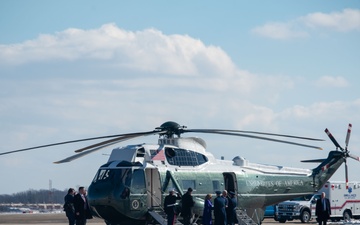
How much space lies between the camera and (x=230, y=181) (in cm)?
3412

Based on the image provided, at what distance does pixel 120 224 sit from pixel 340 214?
21658 millimetres

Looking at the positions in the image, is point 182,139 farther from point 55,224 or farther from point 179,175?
point 55,224

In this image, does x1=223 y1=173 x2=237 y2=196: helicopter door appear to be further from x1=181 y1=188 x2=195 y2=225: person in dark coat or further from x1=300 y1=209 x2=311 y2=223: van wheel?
x1=300 y1=209 x2=311 y2=223: van wheel

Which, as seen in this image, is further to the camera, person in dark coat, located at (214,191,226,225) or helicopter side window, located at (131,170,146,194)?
helicopter side window, located at (131,170,146,194)

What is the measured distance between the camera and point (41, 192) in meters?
189

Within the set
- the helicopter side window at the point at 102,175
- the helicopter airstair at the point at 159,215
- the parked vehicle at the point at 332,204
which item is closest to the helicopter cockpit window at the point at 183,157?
the helicopter airstair at the point at 159,215

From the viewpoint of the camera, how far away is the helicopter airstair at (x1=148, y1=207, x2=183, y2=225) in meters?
31.0

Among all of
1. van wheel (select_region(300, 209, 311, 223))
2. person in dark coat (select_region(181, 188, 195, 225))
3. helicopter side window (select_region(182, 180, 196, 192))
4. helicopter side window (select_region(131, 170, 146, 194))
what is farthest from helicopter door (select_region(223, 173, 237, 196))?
van wheel (select_region(300, 209, 311, 223))

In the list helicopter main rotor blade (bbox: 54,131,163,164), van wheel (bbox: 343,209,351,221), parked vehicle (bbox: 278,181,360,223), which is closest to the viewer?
helicopter main rotor blade (bbox: 54,131,163,164)

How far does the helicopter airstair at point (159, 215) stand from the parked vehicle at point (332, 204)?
17667 mm

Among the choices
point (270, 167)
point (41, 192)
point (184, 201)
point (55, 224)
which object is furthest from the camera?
point (41, 192)

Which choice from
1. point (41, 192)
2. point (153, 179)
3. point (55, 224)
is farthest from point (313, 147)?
point (41, 192)

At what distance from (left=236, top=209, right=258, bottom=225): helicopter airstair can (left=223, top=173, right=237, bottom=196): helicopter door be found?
91cm

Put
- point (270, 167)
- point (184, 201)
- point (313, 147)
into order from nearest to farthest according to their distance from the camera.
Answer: point (184, 201) < point (313, 147) < point (270, 167)
